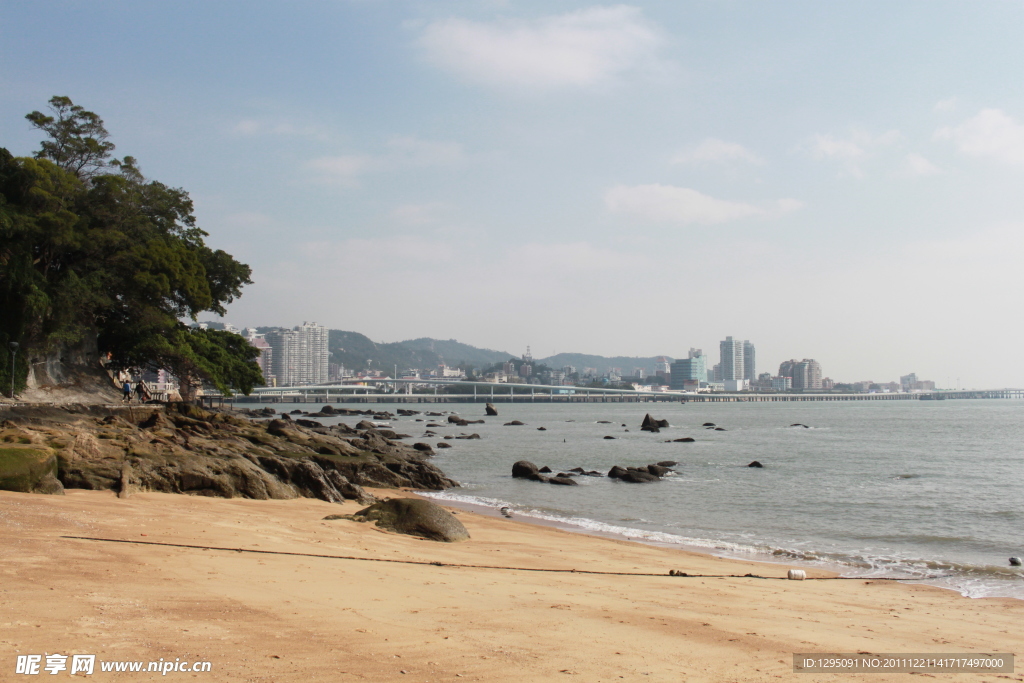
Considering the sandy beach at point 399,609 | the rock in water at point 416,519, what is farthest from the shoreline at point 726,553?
the rock in water at point 416,519

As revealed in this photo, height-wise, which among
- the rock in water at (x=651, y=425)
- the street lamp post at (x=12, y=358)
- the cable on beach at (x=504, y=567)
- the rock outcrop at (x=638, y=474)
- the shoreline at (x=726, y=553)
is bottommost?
the rock in water at (x=651, y=425)

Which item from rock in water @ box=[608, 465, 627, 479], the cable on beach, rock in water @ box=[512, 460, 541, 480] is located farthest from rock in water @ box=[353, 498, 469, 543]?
rock in water @ box=[608, 465, 627, 479]

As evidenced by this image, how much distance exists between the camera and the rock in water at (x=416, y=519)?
1245cm

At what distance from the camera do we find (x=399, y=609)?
22.5 feet

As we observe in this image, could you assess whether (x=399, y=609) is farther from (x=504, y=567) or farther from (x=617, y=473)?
(x=617, y=473)

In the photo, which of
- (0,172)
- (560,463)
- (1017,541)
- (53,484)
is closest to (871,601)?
(1017,541)

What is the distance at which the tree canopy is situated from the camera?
27.5 m

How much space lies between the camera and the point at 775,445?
1849 inches

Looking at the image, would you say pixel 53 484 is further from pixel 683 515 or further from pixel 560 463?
pixel 560 463

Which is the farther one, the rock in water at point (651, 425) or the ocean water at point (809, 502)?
the rock in water at point (651, 425)

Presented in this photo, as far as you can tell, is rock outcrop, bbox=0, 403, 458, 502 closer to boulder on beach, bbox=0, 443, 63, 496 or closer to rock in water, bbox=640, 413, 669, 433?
boulder on beach, bbox=0, 443, 63, 496

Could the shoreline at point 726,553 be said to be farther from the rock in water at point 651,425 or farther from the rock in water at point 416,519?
the rock in water at point 651,425

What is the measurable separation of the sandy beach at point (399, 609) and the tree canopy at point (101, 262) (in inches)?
801

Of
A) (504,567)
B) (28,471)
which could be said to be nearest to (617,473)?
(504,567)
